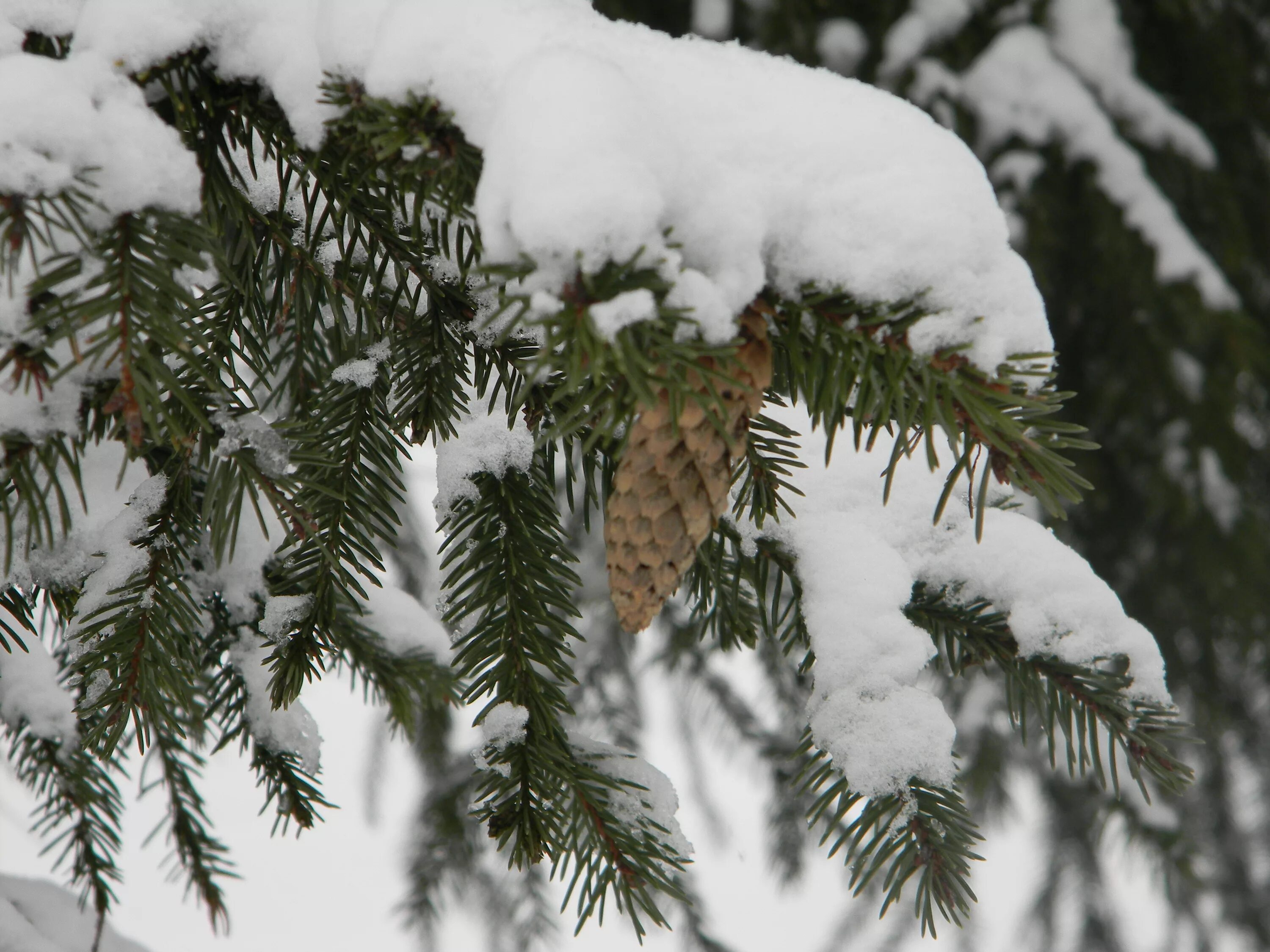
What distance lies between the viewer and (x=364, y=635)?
93 centimetres

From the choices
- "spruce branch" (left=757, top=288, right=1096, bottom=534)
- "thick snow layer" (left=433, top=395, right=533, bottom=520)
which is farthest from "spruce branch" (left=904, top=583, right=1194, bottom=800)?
"thick snow layer" (left=433, top=395, right=533, bottom=520)

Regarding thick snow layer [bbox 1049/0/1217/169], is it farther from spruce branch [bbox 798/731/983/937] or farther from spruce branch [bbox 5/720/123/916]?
spruce branch [bbox 5/720/123/916]

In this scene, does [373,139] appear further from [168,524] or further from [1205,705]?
[1205,705]

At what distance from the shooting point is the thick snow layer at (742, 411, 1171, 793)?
65 centimetres

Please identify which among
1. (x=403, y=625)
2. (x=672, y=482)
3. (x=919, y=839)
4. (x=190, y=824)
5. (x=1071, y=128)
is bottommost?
(x=190, y=824)

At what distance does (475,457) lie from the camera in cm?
72

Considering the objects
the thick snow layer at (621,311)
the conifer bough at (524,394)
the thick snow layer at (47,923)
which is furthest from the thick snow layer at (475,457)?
the thick snow layer at (47,923)

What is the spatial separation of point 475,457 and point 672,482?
27 cm

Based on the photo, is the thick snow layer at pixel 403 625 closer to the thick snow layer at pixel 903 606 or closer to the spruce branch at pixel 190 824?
the spruce branch at pixel 190 824

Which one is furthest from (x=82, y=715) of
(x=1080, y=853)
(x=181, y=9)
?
(x=1080, y=853)

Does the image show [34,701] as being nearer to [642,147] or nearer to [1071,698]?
[642,147]

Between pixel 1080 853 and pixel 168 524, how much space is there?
2867 millimetres

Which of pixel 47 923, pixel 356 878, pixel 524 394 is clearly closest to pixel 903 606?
pixel 524 394

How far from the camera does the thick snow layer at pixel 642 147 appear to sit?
1.43ft
